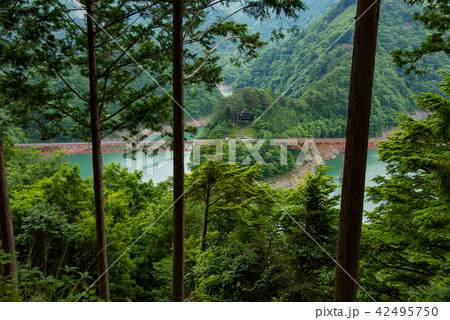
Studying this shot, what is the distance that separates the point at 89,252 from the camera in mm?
5805

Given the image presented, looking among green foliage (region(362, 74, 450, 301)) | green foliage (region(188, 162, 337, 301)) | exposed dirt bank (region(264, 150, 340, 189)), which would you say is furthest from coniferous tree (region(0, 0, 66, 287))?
exposed dirt bank (region(264, 150, 340, 189))

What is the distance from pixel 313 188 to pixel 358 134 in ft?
5.33

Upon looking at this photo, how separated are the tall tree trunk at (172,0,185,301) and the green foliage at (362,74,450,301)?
2.52 m

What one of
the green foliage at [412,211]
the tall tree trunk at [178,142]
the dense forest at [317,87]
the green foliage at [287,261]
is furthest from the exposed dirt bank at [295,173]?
the tall tree trunk at [178,142]

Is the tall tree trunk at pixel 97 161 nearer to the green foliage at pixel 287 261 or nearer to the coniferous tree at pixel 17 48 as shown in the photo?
the coniferous tree at pixel 17 48

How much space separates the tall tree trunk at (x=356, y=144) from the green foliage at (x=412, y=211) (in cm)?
157

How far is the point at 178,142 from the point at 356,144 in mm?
1819

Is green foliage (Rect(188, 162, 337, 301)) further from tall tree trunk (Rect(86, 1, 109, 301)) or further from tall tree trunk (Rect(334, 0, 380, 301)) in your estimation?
tall tree trunk (Rect(86, 1, 109, 301))

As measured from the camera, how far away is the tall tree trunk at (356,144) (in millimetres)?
1880

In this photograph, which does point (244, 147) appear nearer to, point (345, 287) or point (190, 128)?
point (190, 128)

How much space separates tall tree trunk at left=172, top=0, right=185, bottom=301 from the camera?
108 inches

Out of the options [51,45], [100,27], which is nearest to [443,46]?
[100,27]

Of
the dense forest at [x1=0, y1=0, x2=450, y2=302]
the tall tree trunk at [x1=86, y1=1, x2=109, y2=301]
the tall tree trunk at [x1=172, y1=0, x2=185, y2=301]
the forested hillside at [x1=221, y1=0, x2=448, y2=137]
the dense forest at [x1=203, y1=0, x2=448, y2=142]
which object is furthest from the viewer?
the forested hillside at [x1=221, y1=0, x2=448, y2=137]

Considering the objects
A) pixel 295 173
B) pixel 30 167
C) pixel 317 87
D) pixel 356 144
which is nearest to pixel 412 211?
pixel 356 144
